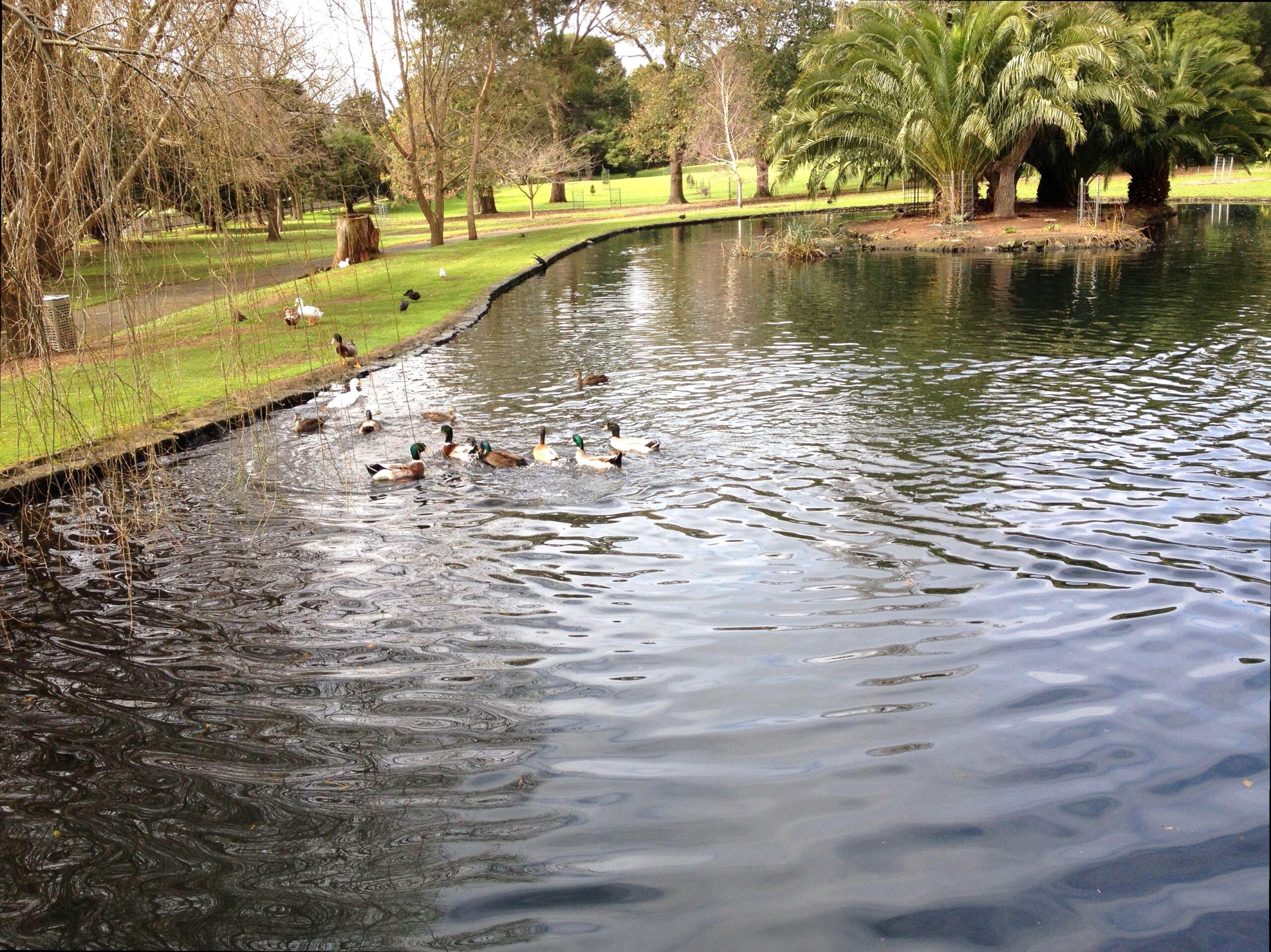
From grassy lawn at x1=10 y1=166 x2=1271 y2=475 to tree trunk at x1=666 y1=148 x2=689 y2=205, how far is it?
2.01 m

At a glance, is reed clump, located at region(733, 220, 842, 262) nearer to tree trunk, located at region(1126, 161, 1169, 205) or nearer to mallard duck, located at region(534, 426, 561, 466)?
tree trunk, located at region(1126, 161, 1169, 205)

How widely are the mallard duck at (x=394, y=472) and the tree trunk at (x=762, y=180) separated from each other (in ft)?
177

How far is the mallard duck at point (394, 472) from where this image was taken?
11.5 metres

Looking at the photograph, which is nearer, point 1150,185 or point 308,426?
point 308,426

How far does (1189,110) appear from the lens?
38.8 metres

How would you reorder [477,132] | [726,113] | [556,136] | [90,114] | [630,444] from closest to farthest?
[90,114]
[630,444]
[477,132]
[726,113]
[556,136]

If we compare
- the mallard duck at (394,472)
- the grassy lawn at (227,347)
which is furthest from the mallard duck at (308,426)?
the mallard duck at (394,472)

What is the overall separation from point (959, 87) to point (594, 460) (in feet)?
90.7

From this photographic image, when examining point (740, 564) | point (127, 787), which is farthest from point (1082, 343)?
point (127, 787)

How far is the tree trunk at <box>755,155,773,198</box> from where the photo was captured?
62969 mm

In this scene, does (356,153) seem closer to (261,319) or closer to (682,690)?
(261,319)

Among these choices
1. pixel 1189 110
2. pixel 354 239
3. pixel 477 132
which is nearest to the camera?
pixel 354 239

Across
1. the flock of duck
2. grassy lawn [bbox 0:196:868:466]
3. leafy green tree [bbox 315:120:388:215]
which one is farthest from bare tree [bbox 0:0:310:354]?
leafy green tree [bbox 315:120:388:215]

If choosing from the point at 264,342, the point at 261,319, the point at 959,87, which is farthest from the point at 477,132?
the point at 261,319
